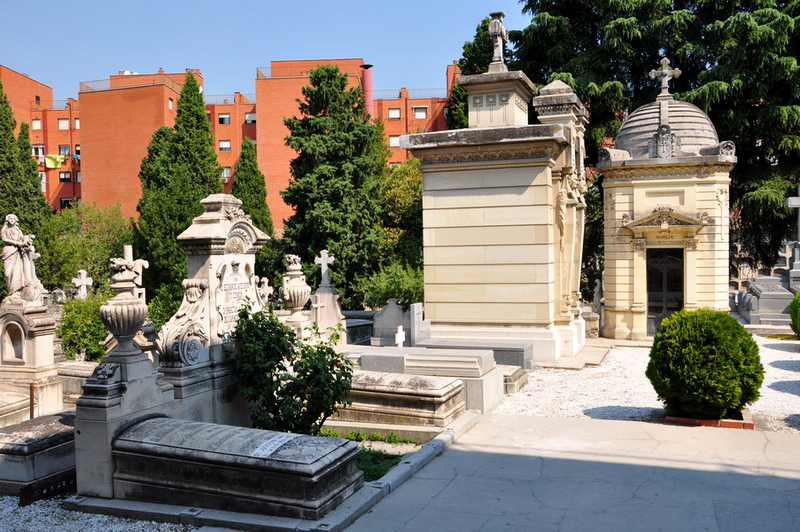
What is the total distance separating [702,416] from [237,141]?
49.9 metres

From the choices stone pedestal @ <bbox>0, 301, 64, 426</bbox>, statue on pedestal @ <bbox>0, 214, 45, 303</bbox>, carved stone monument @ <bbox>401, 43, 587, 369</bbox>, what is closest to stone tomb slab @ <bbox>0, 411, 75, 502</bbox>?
stone pedestal @ <bbox>0, 301, 64, 426</bbox>

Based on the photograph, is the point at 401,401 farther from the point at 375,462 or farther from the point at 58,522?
the point at 58,522

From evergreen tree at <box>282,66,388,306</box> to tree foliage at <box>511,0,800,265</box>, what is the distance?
28.8ft

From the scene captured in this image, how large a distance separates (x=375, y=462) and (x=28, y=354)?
769 centimetres

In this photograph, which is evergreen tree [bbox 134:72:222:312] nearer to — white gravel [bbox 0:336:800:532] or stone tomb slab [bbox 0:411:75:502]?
white gravel [bbox 0:336:800:532]

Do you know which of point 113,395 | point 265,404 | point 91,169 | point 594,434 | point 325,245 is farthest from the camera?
point 91,169

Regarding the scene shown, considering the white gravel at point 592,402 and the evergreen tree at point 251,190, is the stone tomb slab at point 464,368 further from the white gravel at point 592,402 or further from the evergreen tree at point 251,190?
the evergreen tree at point 251,190

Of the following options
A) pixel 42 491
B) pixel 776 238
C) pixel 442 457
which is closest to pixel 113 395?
pixel 42 491

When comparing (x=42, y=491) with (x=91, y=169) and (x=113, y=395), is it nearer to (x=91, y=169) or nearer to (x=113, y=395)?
(x=113, y=395)

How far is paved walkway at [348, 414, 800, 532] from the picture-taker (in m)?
5.77

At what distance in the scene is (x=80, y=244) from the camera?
3738 cm

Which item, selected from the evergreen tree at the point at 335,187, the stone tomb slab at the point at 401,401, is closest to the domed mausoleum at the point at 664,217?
the stone tomb slab at the point at 401,401

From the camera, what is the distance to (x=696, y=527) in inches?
221

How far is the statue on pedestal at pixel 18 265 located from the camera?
42.7 ft
